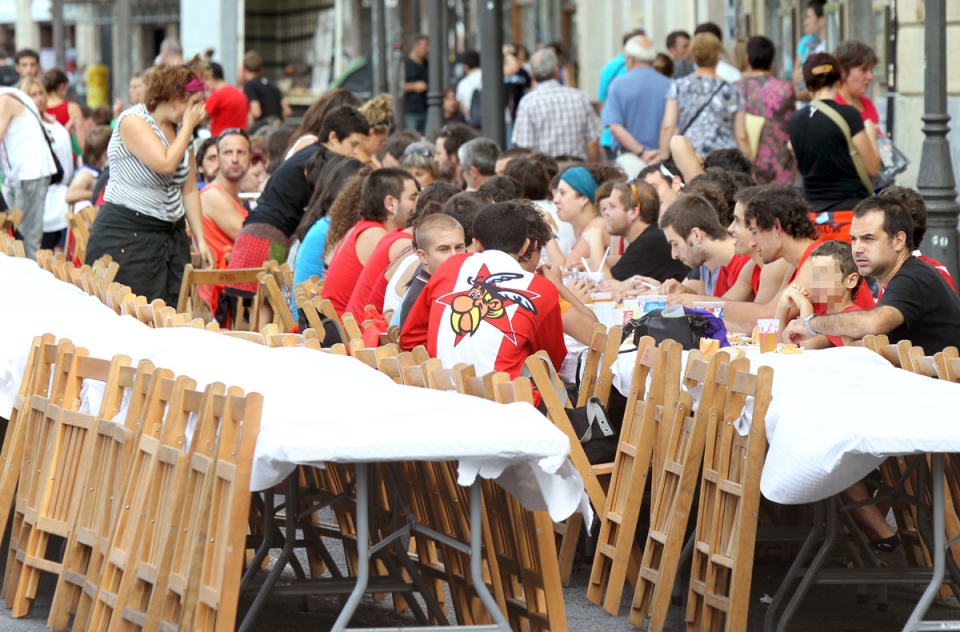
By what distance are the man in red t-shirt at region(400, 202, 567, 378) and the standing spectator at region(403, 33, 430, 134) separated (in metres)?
16.2

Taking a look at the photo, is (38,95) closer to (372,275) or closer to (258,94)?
(258,94)

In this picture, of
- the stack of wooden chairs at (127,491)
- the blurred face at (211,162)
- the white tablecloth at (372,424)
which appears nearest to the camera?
the white tablecloth at (372,424)

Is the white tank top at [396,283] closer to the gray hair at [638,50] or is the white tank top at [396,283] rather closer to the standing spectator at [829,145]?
the standing spectator at [829,145]

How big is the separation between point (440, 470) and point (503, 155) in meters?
6.67

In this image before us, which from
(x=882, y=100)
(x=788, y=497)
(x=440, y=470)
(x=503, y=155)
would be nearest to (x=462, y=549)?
(x=440, y=470)

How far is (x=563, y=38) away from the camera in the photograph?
29.6 m

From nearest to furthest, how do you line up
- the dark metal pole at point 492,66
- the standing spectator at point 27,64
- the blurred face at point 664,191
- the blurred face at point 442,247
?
the blurred face at point 442,247 < the blurred face at point 664,191 < the dark metal pole at point 492,66 < the standing spectator at point 27,64

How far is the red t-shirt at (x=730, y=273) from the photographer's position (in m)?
7.88

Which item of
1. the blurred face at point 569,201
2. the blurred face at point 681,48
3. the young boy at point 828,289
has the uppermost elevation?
the blurred face at point 681,48

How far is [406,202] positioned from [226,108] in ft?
25.5

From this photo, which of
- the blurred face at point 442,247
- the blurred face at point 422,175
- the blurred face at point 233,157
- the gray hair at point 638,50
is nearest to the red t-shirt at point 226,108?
the gray hair at point 638,50

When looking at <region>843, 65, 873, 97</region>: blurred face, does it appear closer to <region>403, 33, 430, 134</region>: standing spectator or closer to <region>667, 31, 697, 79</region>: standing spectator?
<region>667, 31, 697, 79</region>: standing spectator

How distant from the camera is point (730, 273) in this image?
7.91 m

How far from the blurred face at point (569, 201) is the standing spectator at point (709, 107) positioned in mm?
2108
